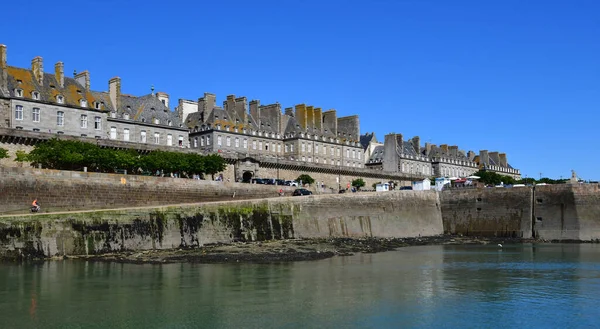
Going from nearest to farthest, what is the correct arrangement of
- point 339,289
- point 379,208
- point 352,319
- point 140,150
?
1. point 352,319
2. point 339,289
3. point 379,208
4. point 140,150

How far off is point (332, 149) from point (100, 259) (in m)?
62.1

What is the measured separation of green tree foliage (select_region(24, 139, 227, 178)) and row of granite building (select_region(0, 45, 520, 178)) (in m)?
3.63

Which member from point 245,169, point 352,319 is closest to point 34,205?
point 352,319

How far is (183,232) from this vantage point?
39188 millimetres

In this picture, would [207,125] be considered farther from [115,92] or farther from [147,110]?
[115,92]

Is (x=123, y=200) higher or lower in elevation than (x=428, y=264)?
higher

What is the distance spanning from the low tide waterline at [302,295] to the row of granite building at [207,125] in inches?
1154

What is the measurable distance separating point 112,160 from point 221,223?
14900mm

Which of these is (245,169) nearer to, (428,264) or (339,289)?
(428,264)

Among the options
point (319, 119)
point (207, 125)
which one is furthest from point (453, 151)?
point (207, 125)

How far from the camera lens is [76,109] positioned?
60.3 meters

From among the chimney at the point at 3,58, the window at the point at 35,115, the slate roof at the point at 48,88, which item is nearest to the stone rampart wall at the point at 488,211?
the slate roof at the point at 48,88

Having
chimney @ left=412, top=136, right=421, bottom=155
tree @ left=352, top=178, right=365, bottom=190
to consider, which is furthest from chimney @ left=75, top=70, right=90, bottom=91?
chimney @ left=412, top=136, right=421, bottom=155

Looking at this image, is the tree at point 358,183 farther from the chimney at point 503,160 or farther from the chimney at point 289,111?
the chimney at point 503,160
